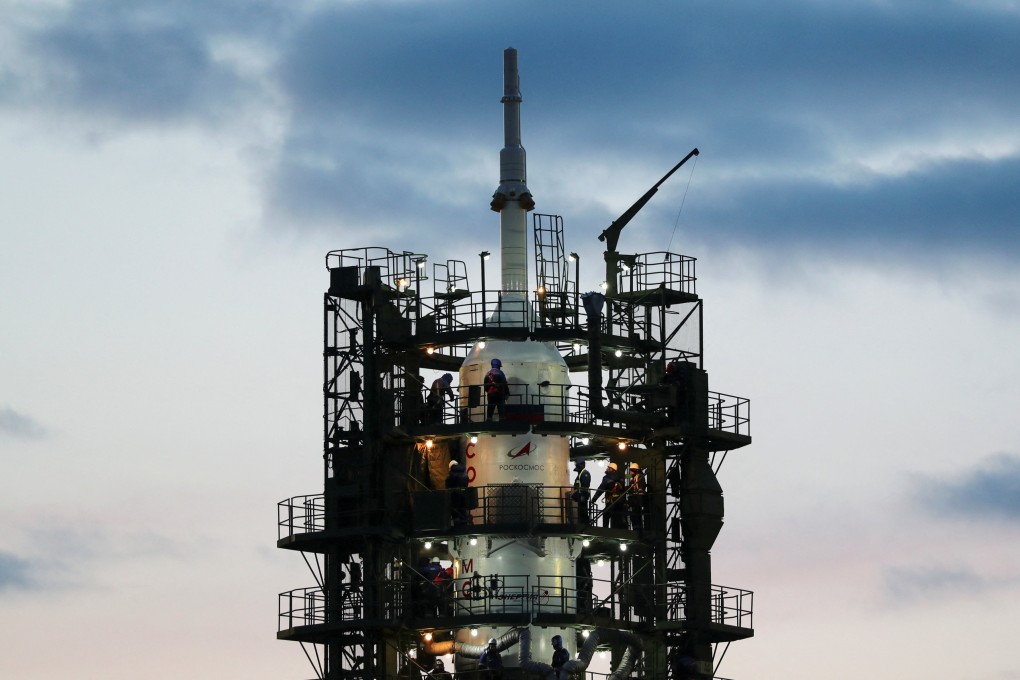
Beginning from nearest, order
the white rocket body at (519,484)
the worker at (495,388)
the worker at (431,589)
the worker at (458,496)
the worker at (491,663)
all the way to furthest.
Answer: the worker at (491,663), the white rocket body at (519,484), the worker at (495,388), the worker at (431,589), the worker at (458,496)

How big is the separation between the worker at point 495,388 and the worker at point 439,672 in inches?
469

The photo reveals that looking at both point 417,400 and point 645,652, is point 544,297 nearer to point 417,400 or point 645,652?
point 417,400

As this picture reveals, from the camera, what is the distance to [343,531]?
159 metres

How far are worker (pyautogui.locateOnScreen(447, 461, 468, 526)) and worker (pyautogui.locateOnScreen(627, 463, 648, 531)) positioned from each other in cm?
819

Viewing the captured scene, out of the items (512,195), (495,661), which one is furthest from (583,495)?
(512,195)

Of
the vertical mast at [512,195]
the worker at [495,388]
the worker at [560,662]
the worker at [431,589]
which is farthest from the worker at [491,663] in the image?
the vertical mast at [512,195]

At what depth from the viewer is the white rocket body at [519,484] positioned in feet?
521

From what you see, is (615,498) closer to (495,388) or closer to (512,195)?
(495,388)

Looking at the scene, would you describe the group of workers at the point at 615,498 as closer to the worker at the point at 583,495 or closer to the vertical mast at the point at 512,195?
the worker at the point at 583,495

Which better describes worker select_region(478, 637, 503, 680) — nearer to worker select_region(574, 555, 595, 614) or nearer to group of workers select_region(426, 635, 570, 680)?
group of workers select_region(426, 635, 570, 680)

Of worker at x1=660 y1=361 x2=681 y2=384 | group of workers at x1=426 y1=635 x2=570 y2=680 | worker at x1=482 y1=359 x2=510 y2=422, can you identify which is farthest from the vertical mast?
group of workers at x1=426 y1=635 x2=570 y2=680

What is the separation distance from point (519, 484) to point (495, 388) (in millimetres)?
4912

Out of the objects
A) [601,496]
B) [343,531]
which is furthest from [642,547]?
[343,531]

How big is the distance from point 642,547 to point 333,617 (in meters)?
15.5
